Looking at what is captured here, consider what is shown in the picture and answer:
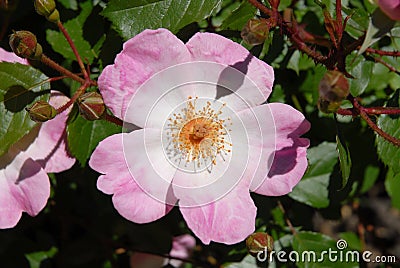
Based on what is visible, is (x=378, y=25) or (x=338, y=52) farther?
(x=338, y=52)

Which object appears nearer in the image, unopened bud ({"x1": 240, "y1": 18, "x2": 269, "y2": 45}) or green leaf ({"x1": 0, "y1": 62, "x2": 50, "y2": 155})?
unopened bud ({"x1": 240, "y1": 18, "x2": 269, "y2": 45})

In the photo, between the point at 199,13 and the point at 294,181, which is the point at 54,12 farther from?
the point at 294,181

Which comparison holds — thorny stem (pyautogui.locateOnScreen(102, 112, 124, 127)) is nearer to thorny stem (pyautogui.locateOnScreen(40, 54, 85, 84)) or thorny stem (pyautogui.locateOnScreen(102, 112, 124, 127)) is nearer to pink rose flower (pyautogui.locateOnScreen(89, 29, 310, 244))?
pink rose flower (pyautogui.locateOnScreen(89, 29, 310, 244))

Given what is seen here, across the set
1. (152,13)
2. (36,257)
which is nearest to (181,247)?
(36,257)

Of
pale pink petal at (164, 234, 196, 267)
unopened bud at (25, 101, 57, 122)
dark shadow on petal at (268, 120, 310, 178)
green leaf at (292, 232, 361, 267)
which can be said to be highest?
unopened bud at (25, 101, 57, 122)

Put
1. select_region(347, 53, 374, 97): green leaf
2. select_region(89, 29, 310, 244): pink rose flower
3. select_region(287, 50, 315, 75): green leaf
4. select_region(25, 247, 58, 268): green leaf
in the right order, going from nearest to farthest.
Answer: select_region(89, 29, 310, 244): pink rose flower, select_region(347, 53, 374, 97): green leaf, select_region(287, 50, 315, 75): green leaf, select_region(25, 247, 58, 268): green leaf

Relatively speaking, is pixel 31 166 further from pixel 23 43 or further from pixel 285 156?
pixel 285 156

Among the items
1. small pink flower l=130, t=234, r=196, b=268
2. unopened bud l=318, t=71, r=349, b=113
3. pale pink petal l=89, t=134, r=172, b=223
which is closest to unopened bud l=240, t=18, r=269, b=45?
unopened bud l=318, t=71, r=349, b=113
